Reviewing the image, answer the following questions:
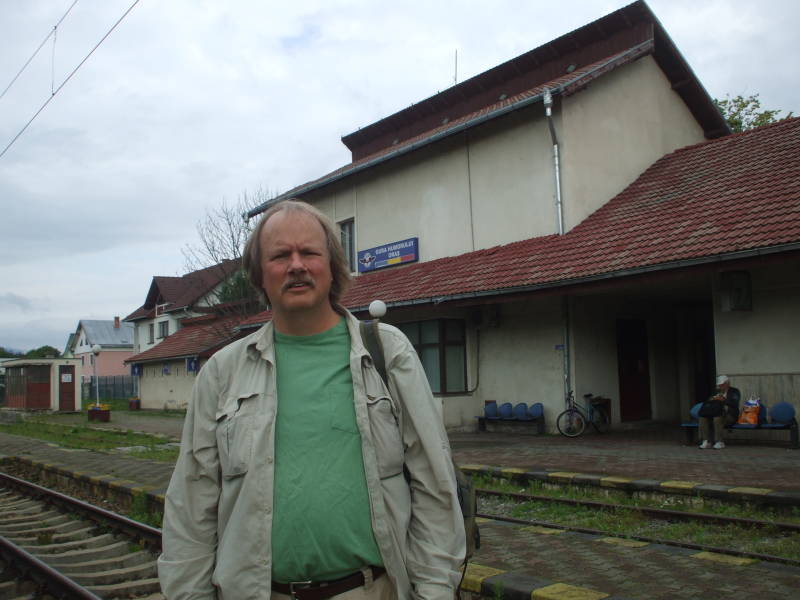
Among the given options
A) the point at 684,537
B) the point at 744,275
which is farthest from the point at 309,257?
the point at 744,275

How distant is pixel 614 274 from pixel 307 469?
1154 cm

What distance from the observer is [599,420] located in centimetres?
1592

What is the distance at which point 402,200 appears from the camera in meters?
20.5

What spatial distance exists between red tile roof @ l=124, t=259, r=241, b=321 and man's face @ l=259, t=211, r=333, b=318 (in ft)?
125

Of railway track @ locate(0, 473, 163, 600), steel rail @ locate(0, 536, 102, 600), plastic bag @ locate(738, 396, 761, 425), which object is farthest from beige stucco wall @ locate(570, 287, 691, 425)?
steel rail @ locate(0, 536, 102, 600)

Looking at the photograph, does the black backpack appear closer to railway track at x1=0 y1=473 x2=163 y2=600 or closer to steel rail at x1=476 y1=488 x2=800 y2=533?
railway track at x1=0 y1=473 x2=163 y2=600

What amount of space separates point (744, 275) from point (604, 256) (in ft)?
7.94

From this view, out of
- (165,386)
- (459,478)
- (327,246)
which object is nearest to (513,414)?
(459,478)

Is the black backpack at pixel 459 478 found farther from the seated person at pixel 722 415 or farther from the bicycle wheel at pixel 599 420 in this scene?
the bicycle wheel at pixel 599 420

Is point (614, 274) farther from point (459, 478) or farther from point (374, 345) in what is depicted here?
point (374, 345)

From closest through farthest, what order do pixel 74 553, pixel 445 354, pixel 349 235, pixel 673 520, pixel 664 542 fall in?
pixel 664 542, pixel 74 553, pixel 673 520, pixel 445 354, pixel 349 235

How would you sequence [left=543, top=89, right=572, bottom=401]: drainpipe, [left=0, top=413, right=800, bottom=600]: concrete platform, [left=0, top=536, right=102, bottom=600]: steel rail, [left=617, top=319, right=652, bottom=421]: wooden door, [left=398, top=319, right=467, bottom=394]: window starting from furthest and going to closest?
[left=398, top=319, right=467, bottom=394]: window → [left=617, top=319, right=652, bottom=421]: wooden door → [left=543, top=89, right=572, bottom=401]: drainpipe → [left=0, top=536, right=102, bottom=600]: steel rail → [left=0, top=413, right=800, bottom=600]: concrete platform

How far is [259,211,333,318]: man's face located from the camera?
2398 mm

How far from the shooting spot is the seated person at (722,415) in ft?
40.4
